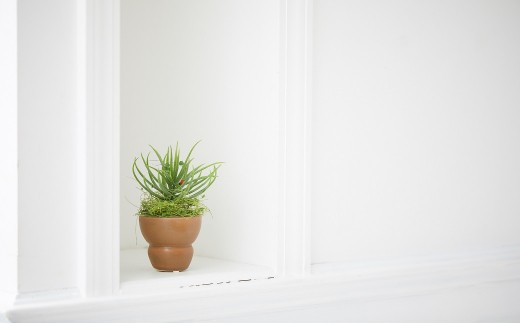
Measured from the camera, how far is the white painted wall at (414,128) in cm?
193

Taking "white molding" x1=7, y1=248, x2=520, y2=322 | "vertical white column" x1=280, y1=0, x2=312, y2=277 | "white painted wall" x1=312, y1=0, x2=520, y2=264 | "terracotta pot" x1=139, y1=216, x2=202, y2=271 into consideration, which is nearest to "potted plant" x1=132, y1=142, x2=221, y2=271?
"terracotta pot" x1=139, y1=216, x2=202, y2=271

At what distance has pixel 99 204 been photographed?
1502mm

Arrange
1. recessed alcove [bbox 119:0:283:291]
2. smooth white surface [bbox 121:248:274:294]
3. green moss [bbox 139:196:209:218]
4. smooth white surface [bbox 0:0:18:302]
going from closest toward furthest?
smooth white surface [bbox 0:0:18:302]
smooth white surface [bbox 121:248:274:294]
green moss [bbox 139:196:209:218]
recessed alcove [bbox 119:0:283:291]

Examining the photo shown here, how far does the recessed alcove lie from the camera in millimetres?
1869

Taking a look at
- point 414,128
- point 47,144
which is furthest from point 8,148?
point 414,128

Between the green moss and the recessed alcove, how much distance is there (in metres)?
0.15

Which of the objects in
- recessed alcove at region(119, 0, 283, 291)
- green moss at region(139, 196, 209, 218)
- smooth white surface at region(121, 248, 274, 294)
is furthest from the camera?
recessed alcove at region(119, 0, 283, 291)

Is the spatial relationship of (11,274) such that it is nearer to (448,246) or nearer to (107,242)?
(107,242)

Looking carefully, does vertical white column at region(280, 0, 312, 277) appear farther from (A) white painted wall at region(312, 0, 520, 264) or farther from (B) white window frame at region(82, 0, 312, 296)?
(B) white window frame at region(82, 0, 312, 296)

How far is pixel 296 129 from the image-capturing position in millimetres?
1829

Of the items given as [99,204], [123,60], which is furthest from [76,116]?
[123,60]

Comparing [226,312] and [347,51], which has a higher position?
[347,51]

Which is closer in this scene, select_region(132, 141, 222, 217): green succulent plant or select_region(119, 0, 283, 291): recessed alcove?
select_region(132, 141, 222, 217): green succulent plant

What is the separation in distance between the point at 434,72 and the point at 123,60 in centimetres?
94
